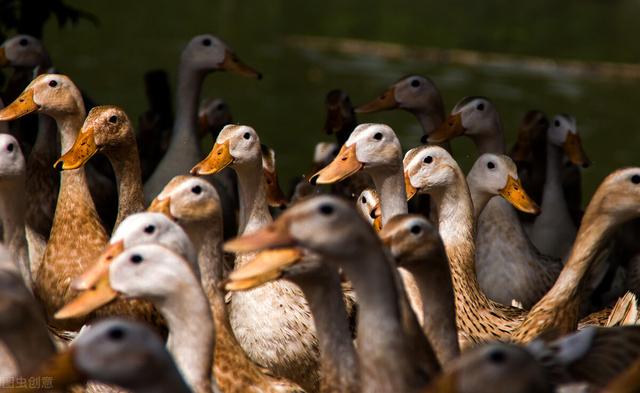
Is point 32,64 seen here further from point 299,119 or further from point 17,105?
point 299,119

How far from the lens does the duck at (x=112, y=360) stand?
477 cm

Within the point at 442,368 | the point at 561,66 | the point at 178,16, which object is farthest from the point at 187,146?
the point at 178,16

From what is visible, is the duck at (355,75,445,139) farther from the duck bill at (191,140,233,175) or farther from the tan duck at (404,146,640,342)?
the duck bill at (191,140,233,175)

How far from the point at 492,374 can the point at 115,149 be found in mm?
4037

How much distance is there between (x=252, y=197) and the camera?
807 cm

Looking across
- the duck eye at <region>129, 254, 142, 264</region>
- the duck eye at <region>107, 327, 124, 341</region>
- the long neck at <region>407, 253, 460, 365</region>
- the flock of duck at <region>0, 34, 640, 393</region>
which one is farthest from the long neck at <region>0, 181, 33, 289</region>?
the duck eye at <region>107, 327, 124, 341</region>

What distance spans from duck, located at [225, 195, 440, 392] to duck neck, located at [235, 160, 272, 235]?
104 inches

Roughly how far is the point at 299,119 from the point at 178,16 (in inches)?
315

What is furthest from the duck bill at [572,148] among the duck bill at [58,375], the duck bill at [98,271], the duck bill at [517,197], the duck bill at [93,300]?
the duck bill at [58,375]

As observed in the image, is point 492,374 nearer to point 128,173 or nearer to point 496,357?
point 496,357

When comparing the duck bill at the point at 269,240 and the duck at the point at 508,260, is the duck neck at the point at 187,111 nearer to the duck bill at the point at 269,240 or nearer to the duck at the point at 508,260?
the duck at the point at 508,260

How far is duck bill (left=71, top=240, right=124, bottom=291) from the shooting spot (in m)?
5.79

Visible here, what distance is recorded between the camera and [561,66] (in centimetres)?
2330

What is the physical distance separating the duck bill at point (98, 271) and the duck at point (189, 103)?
349 cm
